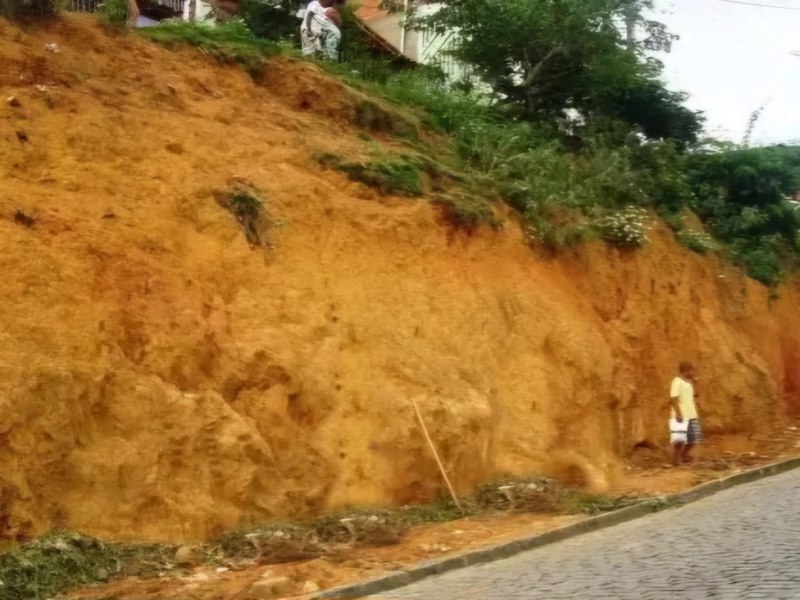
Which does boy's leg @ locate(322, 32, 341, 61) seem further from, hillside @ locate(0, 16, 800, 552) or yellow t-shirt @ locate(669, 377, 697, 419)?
yellow t-shirt @ locate(669, 377, 697, 419)

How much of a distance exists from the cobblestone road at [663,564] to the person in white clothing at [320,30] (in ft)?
33.6

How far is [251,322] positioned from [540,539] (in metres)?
3.52

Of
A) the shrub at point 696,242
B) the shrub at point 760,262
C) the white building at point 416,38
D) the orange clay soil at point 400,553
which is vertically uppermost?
the white building at point 416,38

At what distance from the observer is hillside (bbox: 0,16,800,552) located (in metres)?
8.61

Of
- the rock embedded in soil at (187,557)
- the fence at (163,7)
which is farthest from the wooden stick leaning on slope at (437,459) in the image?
the fence at (163,7)

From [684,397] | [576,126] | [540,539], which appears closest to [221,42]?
[576,126]

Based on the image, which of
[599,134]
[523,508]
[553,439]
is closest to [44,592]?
[523,508]

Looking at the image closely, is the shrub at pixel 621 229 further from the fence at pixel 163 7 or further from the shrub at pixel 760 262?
the fence at pixel 163 7

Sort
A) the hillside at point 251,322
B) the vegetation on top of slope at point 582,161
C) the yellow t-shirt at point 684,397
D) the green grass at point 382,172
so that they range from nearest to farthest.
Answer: the hillside at point 251,322
the green grass at point 382,172
the yellow t-shirt at point 684,397
the vegetation on top of slope at point 582,161

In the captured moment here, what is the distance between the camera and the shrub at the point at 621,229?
50.0 feet

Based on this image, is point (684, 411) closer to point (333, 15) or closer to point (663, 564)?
point (663, 564)

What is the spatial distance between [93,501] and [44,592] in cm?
104

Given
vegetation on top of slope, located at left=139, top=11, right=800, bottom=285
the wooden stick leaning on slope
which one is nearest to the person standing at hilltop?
vegetation on top of slope, located at left=139, top=11, right=800, bottom=285

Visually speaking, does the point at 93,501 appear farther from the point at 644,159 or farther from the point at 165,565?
the point at 644,159
